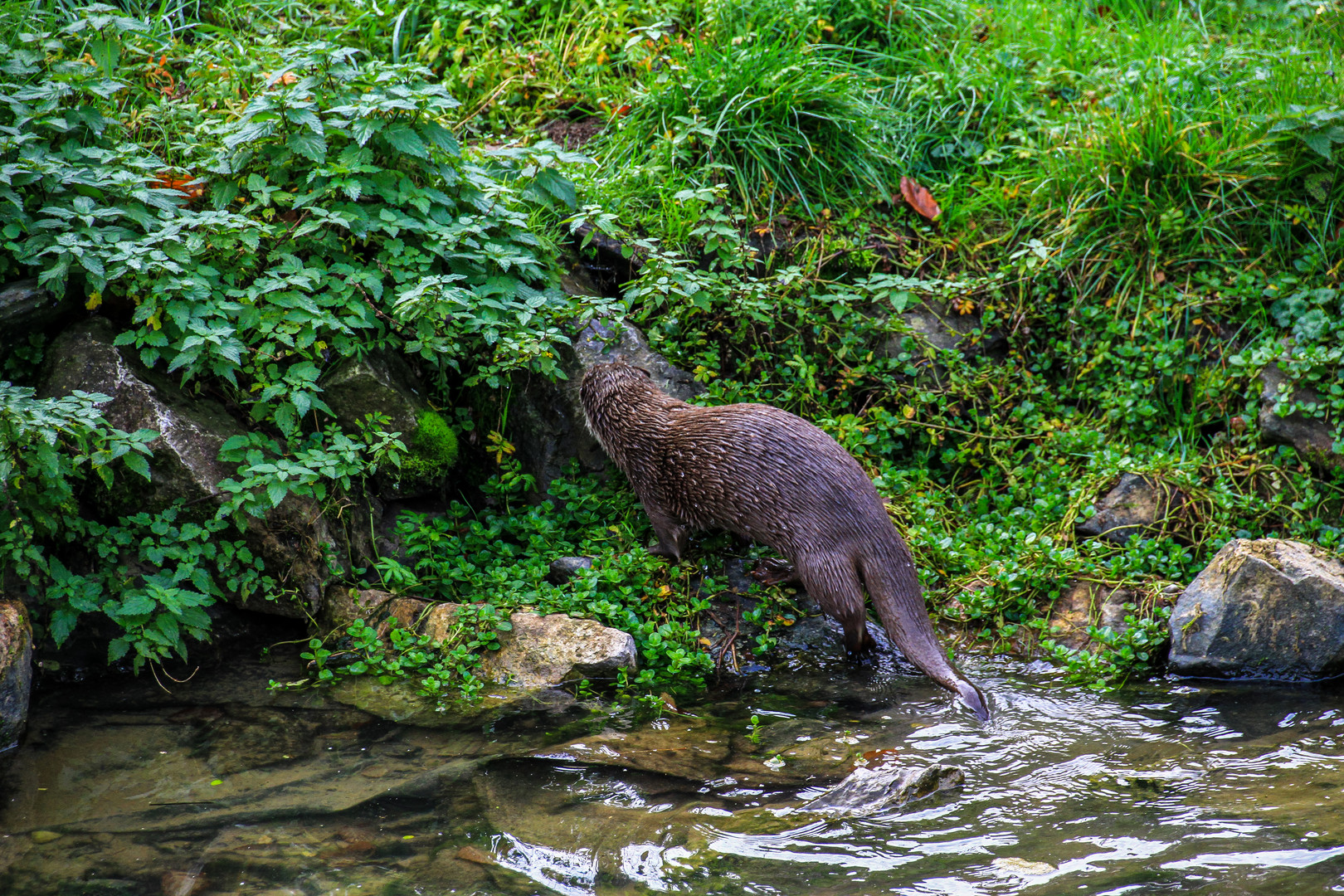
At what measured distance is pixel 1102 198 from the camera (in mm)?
5043

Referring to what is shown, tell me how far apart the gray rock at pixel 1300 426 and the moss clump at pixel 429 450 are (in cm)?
347

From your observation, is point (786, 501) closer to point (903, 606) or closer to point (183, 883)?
point (903, 606)

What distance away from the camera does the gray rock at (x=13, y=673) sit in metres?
3.04

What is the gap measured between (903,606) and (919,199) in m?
2.73

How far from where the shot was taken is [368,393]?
13.0 feet

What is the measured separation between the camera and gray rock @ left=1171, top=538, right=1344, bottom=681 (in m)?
3.45

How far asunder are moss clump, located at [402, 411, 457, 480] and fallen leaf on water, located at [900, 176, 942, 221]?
284 cm

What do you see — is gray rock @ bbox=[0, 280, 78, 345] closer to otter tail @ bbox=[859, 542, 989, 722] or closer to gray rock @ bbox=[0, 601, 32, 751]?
gray rock @ bbox=[0, 601, 32, 751]

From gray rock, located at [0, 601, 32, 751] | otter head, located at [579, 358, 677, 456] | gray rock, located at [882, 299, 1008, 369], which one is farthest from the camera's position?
gray rock, located at [882, 299, 1008, 369]

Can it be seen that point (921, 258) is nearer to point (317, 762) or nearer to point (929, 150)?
point (929, 150)

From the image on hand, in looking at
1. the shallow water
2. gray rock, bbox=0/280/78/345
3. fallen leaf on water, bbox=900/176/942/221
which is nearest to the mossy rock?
the shallow water

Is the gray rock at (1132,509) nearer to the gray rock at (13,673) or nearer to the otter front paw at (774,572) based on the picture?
the otter front paw at (774,572)

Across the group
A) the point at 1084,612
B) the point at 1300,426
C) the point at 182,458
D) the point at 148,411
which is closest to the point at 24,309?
the point at 148,411

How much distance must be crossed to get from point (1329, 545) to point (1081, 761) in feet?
5.84
